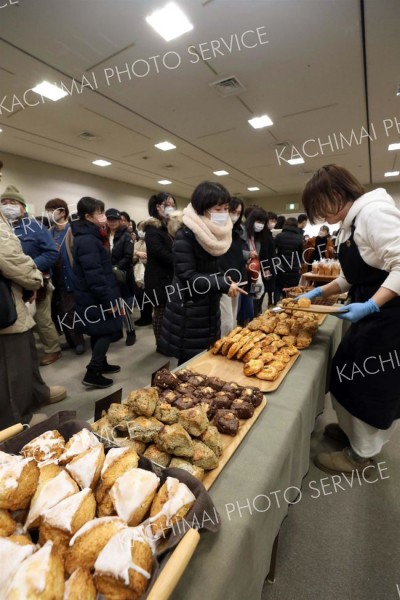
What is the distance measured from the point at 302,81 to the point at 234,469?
3992 millimetres

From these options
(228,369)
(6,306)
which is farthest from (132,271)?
(228,369)

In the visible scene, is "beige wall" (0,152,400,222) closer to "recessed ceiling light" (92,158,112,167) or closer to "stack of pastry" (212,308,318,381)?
"recessed ceiling light" (92,158,112,167)

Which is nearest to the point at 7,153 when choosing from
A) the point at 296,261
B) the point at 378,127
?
the point at 296,261

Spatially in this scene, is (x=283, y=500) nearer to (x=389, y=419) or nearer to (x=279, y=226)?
(x=389, y=419)

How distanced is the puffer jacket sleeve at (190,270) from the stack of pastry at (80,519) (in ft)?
3.58

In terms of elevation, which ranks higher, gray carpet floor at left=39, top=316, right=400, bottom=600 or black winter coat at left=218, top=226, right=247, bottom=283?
black winter coat at left=218, top=226, right=247, bottom=283

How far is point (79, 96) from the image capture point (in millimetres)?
3484

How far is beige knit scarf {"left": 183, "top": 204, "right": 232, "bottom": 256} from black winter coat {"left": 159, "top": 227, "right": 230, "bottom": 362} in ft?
0.18

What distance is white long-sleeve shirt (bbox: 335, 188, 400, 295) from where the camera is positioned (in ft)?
3.86

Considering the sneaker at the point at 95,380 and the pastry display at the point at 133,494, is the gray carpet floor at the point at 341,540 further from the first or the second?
the sneaker at the point at 95,380

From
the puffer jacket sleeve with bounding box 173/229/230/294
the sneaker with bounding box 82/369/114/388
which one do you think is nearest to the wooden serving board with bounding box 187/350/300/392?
the puffer jacket sleeve with bounding box 173/229/230/294

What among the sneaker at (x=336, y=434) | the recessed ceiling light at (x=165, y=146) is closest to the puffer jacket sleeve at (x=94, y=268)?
the sneaker at (x=336, y=434)

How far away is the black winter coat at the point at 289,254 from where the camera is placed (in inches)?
190

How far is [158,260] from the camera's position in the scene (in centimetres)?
306
